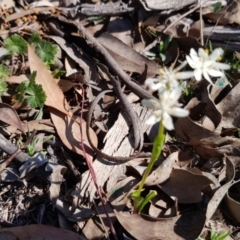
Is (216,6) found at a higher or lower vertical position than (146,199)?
higher

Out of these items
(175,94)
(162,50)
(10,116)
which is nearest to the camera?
(175,94)

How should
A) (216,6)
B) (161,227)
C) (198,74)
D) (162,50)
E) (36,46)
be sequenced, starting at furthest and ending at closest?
(216,6) < (162,50) < (36,46) < (161,227) < (198,74)

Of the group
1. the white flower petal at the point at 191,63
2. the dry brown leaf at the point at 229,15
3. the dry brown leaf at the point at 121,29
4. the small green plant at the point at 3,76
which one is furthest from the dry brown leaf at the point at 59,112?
the dry brown leaf at the point at 229,15

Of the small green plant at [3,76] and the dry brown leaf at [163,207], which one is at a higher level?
the small green plant at [3,76]

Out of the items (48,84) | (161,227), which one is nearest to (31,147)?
(48,84)

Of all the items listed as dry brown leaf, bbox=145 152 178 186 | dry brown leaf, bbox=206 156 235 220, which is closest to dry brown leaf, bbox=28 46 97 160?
dry brown leaf, bbox=145 152 178 186

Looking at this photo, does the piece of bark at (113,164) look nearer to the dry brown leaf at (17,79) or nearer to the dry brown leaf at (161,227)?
the dry brown leaf at (161,227)

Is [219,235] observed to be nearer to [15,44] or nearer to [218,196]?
[218,196]
